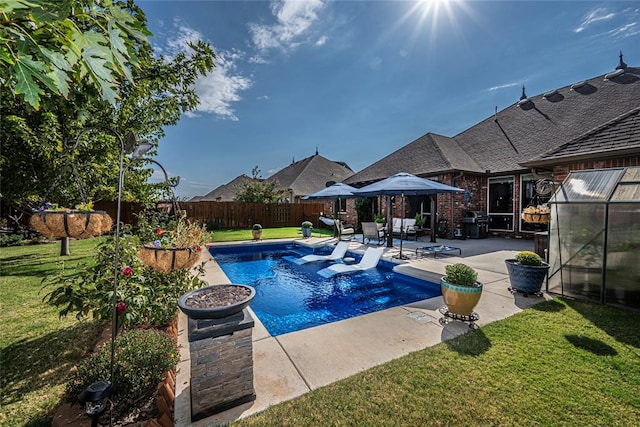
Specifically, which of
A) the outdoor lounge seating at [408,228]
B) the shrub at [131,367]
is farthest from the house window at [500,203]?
the shrub at [131,367]

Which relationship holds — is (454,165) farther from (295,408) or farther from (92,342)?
(92,342)

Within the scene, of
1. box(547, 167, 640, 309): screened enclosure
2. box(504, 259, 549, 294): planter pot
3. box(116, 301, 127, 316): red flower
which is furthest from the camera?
box(504, 259, 549, 294): planter pot

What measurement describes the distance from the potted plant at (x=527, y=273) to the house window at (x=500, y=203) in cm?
896

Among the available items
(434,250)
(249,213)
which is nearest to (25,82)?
(434,250)

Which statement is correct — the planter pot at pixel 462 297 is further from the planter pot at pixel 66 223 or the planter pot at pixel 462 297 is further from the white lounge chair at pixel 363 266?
the planter pot at pixel 66 223

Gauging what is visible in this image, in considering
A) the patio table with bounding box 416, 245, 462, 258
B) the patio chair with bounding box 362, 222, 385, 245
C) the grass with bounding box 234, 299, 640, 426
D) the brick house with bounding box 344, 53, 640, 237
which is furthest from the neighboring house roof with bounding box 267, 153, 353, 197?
the grass with bounding box 234, 299, 640, 426

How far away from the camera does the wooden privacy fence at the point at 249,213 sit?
717 inches

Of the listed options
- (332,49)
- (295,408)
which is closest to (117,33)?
(295,408)

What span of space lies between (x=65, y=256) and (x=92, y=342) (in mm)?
7705

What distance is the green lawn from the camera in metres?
2.15

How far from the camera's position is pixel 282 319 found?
5.10 metres

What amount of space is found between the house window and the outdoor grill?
531 mm

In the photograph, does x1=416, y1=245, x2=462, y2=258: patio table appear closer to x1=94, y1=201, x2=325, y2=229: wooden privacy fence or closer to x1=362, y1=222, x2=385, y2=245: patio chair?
x1=362, y1=222, x2=385, y2=245: patio chair

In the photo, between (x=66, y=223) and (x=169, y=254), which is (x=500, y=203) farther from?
(x=66, y=223)
